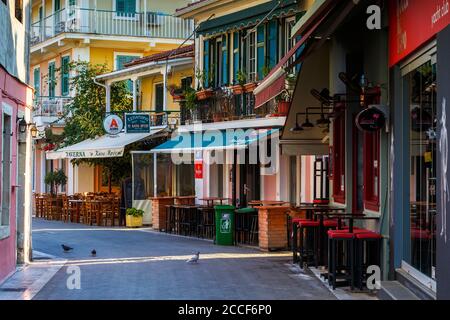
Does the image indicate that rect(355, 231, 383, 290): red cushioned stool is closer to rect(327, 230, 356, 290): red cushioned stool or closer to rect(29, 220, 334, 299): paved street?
rect(327, 230, 356, 290): red cushioned stool

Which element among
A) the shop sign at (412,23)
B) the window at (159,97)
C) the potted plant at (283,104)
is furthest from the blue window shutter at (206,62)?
the shop sign at (412,23)

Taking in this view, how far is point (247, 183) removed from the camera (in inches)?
1067

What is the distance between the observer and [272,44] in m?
25.1

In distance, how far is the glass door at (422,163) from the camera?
376 inches

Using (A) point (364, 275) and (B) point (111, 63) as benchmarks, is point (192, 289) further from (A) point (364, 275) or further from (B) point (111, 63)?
(B) point (111, 63)

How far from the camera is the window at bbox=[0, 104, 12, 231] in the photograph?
49.4 feet

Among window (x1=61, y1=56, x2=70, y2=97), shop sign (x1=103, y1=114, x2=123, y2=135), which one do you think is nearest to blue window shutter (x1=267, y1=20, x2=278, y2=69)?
shop sign (x1=103, y1=114, x2=123, y2=135)

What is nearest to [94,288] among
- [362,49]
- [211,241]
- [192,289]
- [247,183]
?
[192,289]

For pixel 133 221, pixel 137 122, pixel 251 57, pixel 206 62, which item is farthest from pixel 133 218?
pixel 251 57

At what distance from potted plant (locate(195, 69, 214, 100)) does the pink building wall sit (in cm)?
1178

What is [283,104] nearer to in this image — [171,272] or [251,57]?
[251,57]

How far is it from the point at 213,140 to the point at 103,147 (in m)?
5.54

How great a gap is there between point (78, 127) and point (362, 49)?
2216cm

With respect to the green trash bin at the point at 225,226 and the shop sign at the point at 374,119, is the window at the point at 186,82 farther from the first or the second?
the shop sign at the point at 374,119
